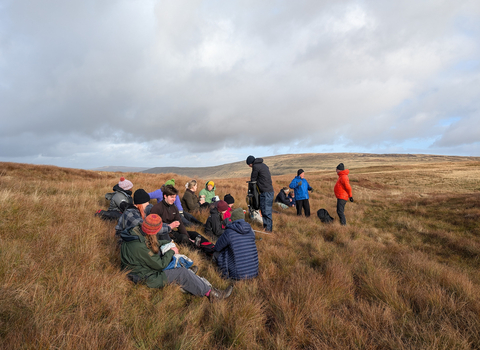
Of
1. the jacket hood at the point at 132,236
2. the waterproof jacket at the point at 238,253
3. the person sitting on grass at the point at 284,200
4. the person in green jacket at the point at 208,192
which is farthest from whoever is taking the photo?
the person sitting on grass at the point at 284,200

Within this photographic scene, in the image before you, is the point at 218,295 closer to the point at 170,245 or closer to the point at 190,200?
the point at 170,245

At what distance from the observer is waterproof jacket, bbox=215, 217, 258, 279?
378 cm

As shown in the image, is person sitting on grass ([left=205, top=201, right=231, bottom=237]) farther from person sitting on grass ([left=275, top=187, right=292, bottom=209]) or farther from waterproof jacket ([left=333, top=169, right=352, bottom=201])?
person sitting on grass ([left=275, top=187, right=292, bottom=209])

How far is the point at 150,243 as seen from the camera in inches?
129

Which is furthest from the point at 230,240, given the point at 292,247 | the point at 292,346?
the point at 292,247

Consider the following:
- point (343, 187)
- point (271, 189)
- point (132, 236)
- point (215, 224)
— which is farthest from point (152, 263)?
point (343, 187)

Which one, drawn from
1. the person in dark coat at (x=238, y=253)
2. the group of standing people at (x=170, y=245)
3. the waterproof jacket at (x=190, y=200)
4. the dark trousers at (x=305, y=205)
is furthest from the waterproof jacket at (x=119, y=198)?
the dark trousers at (x=305, y=205)

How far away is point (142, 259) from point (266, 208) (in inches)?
179

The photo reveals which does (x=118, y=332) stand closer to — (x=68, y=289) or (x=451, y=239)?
(x=68, y=289)

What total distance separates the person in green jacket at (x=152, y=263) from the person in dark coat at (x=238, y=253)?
1.63 ft

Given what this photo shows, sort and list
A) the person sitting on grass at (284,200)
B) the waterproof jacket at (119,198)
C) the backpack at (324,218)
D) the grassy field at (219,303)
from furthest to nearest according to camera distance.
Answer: the person sitting on grass at (284,200)
the backpack at (324,218)
the waterproof jacket at (119,198)
the grassy field at (219,303)

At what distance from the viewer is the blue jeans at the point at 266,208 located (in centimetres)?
701

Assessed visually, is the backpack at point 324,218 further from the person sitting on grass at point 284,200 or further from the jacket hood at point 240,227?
the jacket hood at point 240,227

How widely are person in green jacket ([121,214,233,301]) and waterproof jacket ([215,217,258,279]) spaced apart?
0.50 meters
